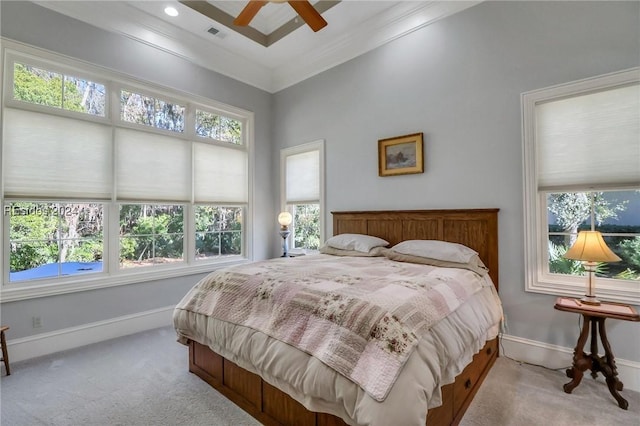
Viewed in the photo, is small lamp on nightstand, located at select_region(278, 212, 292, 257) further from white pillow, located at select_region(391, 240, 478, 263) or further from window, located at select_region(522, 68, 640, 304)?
window, located at select_region(522, 68, 640, 304)

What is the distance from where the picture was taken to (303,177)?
15.0 ft

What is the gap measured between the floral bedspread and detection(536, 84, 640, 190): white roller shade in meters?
1.22

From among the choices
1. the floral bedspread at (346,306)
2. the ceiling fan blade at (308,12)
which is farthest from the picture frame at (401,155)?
the ceiling fan blade at (308,12)

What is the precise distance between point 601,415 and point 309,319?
2.00 metres

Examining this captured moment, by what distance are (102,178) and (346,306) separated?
A: 311 cm

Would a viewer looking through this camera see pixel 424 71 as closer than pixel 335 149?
Yes

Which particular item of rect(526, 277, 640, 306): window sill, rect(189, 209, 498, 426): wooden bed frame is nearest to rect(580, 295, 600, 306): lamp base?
rect(526, 277, 640, 306): window sill

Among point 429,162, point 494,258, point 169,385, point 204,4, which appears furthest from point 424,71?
point 169,385

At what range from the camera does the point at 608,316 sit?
197 cm

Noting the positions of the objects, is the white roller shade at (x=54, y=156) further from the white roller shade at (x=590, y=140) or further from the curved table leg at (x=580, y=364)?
the curved table leg at (x=580, y=364)

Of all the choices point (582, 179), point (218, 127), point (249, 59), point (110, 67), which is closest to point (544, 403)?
point (582, 179)

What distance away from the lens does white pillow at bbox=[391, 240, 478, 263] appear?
8.39 feet

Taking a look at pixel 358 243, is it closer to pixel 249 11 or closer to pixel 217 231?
pixel 217 231

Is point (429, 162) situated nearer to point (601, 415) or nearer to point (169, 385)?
point (601, 415)
